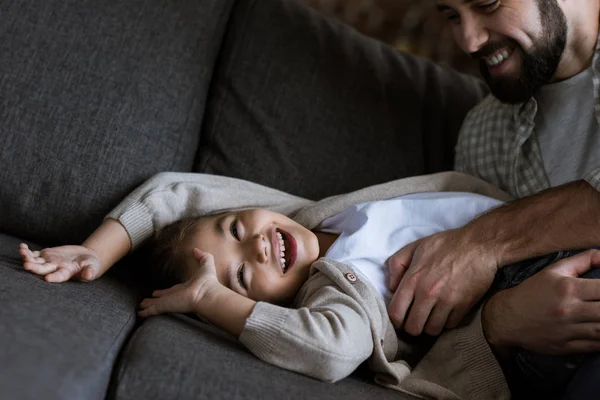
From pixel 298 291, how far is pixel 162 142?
51 centimetres

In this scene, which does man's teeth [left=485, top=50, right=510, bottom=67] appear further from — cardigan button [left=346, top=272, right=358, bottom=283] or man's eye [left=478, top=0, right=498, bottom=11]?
cardigan button [left=346, top=272, right=358, bottom=283]

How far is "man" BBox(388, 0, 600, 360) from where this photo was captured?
1.30m

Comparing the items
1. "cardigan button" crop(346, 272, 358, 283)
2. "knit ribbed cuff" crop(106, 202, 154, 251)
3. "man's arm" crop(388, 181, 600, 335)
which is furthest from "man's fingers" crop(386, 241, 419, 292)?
"knit ribbed cuff" crop(106, 202, 154, 251)

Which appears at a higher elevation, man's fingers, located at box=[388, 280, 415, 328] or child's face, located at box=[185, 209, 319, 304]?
child's face, located at box=[185, 209, 319, 304]

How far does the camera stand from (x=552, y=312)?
127 centimetres

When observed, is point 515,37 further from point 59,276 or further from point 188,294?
point 59,276

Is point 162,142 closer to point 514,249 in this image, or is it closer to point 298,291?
point 298,291

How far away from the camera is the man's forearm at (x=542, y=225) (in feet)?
4.72

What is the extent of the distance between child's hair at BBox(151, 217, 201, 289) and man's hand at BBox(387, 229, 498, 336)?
1.43ft

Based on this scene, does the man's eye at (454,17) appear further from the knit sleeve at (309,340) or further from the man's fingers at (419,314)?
the knit sleeve at (309,340)

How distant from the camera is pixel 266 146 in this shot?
183 centimetres

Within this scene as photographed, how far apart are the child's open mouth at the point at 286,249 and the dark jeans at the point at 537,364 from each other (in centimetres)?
41

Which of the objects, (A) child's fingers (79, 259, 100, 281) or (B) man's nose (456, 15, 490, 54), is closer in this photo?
(A) child's fingers (79, 259, 100, 281)

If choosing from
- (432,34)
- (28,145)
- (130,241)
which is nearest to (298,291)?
(130,241)
